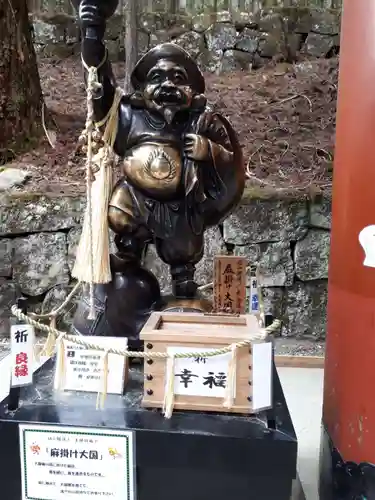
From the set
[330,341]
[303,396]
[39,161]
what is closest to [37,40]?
[39,161]

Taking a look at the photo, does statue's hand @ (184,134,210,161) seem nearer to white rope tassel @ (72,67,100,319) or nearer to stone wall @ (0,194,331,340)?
white rope tassel @ (72,67,100,319)

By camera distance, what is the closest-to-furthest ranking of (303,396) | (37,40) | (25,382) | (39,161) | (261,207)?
(25,382) < (303,396) < (261,207) < (39,161) < (37,40)

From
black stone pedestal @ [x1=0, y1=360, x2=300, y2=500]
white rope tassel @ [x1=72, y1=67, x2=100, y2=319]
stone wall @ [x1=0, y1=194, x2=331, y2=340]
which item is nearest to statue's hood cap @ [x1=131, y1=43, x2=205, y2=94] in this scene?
white rope tassel @ [x1=72, y1=67, x2=100, y2=319]

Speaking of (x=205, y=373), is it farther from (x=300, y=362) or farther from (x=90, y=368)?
(x=300, y=362)

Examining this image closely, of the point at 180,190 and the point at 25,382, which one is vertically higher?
the point at 180,190

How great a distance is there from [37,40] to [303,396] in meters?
2.37

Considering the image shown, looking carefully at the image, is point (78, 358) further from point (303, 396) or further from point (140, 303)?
point (303, 396)

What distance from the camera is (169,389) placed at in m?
0.87

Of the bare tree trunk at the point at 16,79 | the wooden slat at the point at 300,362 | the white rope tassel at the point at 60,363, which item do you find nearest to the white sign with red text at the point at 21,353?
the white rope tassel at the point at 60,363

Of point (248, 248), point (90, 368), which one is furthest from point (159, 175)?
point (248, 248)

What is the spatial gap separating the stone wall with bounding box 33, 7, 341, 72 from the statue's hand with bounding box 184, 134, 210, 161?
1895 mm

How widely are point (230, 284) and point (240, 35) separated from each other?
201 centimetres

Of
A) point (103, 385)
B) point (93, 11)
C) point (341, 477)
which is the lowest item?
point (341, 477)

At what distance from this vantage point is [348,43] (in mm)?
888
